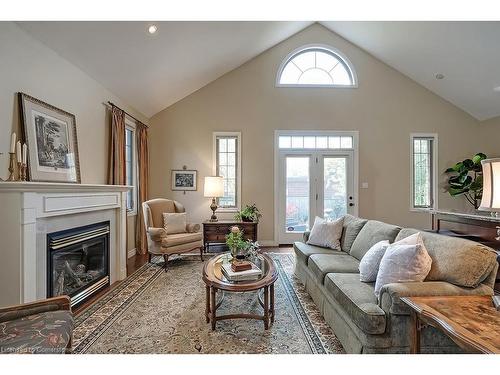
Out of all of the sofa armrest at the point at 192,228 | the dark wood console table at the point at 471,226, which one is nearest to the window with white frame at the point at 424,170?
the dark wood console table at the point at 471,226

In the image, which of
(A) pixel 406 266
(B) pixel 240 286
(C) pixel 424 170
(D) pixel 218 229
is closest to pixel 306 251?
(B) pixel 240 286

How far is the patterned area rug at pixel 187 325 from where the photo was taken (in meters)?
1.99

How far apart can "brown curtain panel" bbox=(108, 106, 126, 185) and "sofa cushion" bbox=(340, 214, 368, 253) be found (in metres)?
3.32

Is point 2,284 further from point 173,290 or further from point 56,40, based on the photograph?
point 56,40

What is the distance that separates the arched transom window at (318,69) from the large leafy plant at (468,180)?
108 inches

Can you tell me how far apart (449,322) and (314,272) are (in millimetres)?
1540

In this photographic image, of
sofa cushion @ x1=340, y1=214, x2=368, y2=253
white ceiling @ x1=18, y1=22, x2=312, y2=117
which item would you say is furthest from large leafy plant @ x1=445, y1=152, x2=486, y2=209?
white ceiling @ x1=18, y1=22, x2=312, y2=117

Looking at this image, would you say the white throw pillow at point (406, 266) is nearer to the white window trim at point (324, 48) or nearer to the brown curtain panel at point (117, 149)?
the brown curtain panel at point (117, 149)

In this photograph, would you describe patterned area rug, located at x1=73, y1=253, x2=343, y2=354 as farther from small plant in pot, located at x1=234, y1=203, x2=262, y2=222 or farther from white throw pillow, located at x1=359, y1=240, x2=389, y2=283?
small plant in pot, located at x1=234, y1=203, x2=262, y2=222

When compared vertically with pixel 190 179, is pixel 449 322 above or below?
below

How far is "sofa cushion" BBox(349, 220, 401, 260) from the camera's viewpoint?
2570mm
